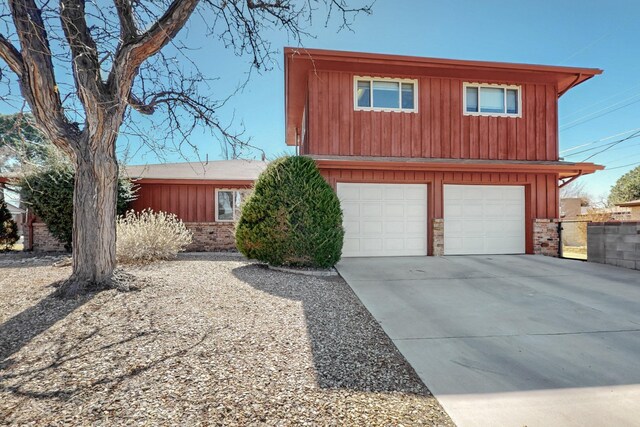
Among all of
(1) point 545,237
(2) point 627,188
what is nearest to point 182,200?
(1) point 545,237

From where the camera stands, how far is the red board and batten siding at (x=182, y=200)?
1139 cm

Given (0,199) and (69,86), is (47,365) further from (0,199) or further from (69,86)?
(0,199)

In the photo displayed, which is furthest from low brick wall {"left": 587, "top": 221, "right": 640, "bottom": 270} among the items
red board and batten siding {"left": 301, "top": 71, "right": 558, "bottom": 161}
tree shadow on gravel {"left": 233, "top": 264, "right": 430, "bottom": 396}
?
tree shadow on gravel {"left": 233, "top": 264, "right": 430, "bottom": 396}

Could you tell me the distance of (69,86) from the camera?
4.83 m

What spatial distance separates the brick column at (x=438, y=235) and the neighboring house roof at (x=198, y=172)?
18.7 feet

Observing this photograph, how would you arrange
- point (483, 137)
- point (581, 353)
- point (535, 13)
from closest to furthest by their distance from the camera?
point (581, 353)
point (483, 137)
point (535, 13)

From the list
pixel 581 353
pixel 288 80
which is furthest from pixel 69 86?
pixel 581 353

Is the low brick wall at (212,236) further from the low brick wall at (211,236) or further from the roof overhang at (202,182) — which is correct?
the roof overhang at (202,182)

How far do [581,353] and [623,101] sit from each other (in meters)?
23.6

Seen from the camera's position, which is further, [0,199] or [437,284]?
[0,199]

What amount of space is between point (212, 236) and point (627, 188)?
2368cm

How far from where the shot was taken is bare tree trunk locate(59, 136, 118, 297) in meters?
4.71

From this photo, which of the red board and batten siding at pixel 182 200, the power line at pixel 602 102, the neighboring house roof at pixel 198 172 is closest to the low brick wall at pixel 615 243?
the neighboring house roof at pixel 198 172

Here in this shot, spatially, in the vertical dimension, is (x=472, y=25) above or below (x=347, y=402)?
above
